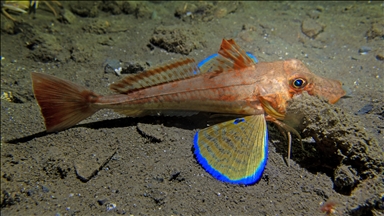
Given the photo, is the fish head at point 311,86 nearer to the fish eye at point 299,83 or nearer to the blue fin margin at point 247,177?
the fish eye at point 299,83

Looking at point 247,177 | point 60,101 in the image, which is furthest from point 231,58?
point 60,101

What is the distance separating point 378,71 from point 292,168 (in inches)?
94.4

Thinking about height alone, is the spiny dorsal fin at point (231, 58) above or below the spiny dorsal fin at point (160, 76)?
above

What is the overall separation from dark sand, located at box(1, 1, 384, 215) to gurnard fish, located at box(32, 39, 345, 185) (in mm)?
203

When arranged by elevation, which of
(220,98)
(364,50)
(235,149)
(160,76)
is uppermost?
(364,50)

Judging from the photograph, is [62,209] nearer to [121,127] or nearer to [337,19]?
[121,127]

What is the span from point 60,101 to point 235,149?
7.76 ft

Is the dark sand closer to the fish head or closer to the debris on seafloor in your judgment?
the debris on seafloor

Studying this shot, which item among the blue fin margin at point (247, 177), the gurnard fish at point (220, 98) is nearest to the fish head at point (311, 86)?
the gurnard fish at point (220, 98)

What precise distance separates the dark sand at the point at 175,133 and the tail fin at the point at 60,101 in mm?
201

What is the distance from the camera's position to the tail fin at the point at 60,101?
2.98 metres

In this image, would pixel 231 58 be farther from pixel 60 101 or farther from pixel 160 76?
pixel 60 101

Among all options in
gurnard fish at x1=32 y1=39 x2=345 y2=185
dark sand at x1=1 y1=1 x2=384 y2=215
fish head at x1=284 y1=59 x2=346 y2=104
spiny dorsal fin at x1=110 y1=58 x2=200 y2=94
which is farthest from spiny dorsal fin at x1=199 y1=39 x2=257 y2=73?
dark sand at x1=1 y1=1 x2=384 y2=215

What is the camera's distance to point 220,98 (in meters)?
3.13
